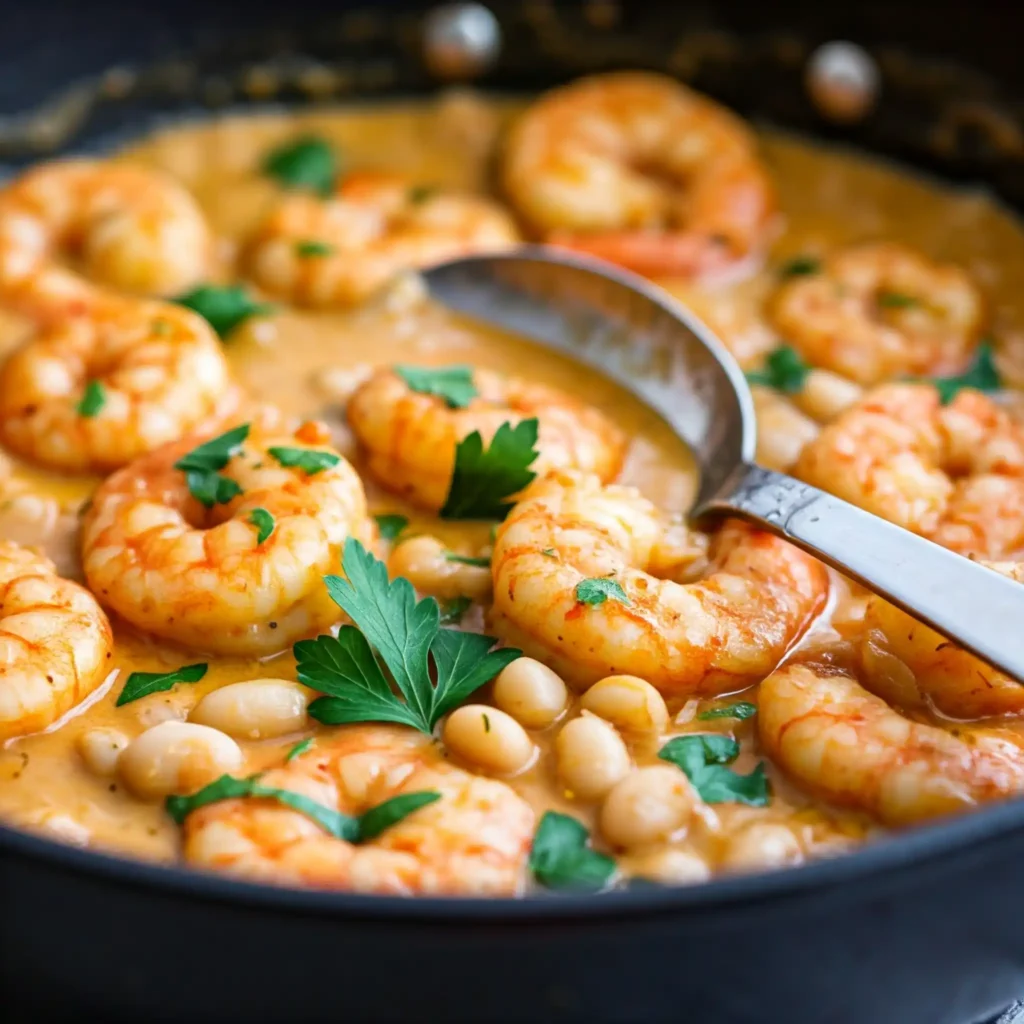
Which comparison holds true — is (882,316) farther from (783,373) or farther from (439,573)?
(439,573)

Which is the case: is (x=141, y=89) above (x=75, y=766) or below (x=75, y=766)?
above

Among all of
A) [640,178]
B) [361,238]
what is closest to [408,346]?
[361,238]

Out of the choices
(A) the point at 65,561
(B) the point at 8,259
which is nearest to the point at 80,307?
(B) the point at 8,259

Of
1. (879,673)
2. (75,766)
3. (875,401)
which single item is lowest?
(75,766)

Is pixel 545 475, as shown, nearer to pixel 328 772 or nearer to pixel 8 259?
pixel 328 772

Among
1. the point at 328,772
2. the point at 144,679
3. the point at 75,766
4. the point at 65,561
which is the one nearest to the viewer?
the point at 328,772

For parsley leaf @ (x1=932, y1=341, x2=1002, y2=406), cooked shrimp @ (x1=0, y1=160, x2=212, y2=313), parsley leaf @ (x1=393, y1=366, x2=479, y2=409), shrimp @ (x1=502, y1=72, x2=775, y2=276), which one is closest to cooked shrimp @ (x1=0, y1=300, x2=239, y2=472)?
cooked shrimp @ (x1=0, y1=160, x2=212, y2=313)
